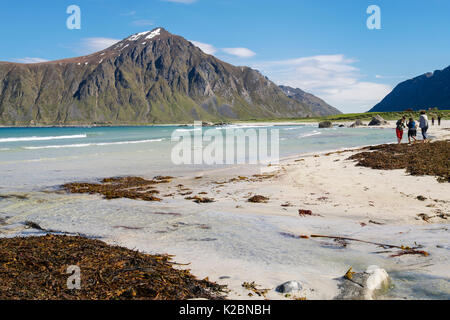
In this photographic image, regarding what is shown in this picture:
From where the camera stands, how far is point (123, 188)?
14.4 metres

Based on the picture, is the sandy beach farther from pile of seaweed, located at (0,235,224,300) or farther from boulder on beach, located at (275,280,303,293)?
pile of seaweed, located at (0,235,224,300)

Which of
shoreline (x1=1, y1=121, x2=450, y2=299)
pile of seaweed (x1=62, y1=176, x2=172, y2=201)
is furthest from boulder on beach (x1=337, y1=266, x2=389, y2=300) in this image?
pile of seaweed (x1=62, y1=176, x2=172, y2=201)

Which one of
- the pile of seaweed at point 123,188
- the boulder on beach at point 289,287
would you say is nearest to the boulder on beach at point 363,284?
the boulder on beach at point 289,287

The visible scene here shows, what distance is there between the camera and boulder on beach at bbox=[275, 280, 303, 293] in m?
4.70

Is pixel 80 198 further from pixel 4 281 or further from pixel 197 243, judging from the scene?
pixel 4 281

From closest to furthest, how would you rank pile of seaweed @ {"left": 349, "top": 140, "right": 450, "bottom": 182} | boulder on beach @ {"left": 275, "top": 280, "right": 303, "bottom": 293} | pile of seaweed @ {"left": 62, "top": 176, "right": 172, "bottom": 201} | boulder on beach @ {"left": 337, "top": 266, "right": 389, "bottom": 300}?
boulder on beach @ {"left": 337, "top": 266, "right": 389, "bottom": 300} → boulder on beach @ {"left": 275, "top": 280, "right": 303, "bottom": 293} → pile of seaweed @ {"left": 62, "top": 176, "right": 172, "bottom": 201} → pile of seaweed @ {"left": 349, "top": 140, "right": 450, "bottom": 182}

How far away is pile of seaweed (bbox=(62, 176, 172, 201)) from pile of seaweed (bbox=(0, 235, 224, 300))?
20.0 ft

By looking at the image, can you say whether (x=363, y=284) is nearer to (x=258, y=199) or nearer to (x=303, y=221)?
(x=303, y=221)

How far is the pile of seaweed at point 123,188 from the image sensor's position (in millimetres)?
12289

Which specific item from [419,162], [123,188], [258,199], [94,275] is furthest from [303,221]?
[419,162]

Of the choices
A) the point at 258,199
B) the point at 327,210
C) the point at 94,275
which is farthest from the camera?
the point at 258,199

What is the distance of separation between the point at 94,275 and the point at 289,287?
→ 2753mm
